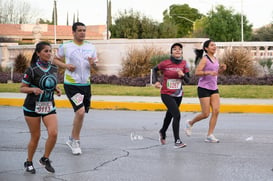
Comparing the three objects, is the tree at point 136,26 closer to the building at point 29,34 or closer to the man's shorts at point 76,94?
the building at point 29,34

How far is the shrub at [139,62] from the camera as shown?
26.1m

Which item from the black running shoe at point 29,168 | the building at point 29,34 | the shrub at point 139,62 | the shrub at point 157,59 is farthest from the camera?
the building at point 29,34

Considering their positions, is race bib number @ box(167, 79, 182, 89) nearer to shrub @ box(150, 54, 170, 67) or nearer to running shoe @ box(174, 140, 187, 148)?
running shoe @ box(174, 140, 187, 148)

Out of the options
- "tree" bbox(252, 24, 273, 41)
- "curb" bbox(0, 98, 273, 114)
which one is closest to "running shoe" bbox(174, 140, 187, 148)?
"curb" bbox(0, 98, 273, 114)

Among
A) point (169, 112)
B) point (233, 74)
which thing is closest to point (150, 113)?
point (169, 112)

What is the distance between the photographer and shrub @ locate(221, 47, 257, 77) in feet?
80.2

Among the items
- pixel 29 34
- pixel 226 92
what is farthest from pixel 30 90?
pixel 29 34

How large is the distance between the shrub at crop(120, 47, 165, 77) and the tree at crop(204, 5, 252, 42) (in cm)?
4318

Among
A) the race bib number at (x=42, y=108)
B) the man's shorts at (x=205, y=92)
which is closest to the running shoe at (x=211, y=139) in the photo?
the man's shorts at (x=205, y=92)

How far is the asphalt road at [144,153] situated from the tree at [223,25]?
5703cm

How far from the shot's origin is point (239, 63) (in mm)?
24578

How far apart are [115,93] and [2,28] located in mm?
64730

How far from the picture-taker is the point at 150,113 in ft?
48.8

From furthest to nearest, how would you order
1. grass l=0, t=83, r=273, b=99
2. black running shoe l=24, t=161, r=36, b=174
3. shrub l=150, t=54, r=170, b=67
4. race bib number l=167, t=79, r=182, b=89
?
1. shrub l=150, t=54, r=170, b=67
2. grass l=0, t=83, r=273, b=99
3. race bib number l=167, t=79, r=182, b=89
4. black running shoe l=24, t=161, r=36, b=174
